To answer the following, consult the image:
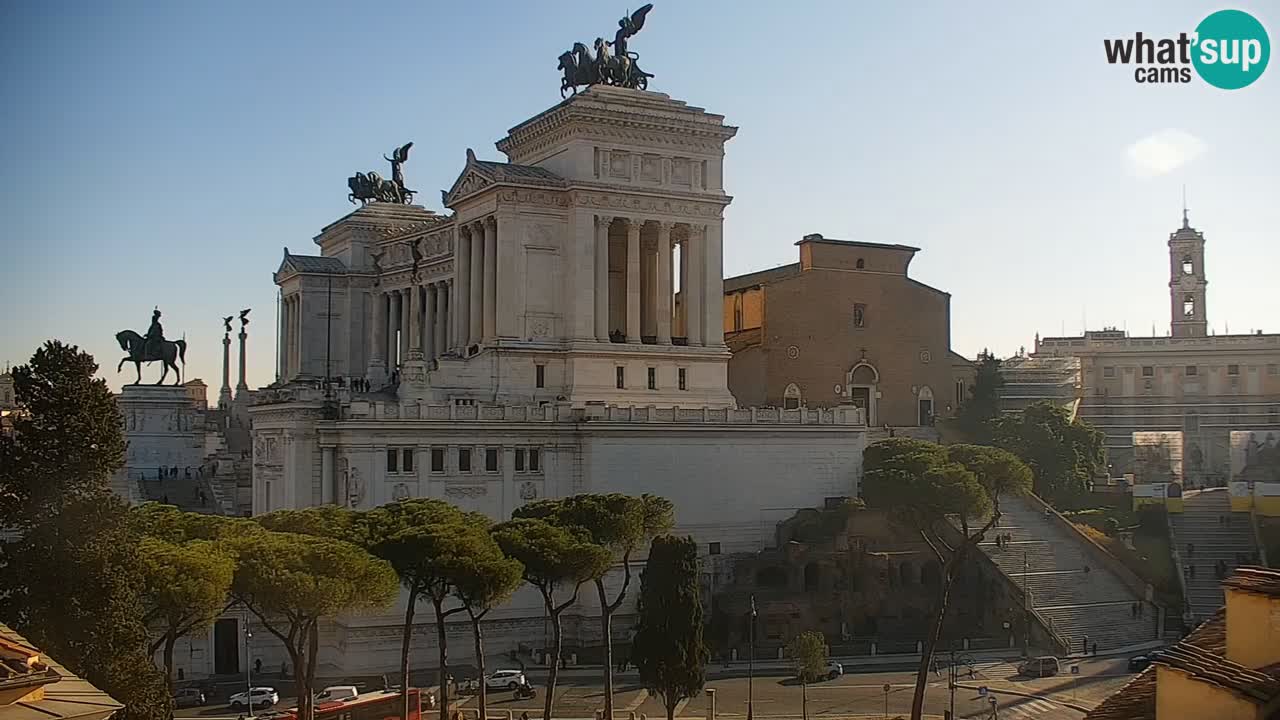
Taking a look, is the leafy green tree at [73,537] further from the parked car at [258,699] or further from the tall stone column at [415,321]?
the tall stone column at [415,321]

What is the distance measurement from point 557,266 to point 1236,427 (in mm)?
64441

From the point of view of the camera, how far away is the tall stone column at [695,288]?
6938cm

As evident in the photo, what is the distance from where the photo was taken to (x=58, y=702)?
1355cm

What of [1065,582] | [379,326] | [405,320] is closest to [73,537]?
[1065,582]

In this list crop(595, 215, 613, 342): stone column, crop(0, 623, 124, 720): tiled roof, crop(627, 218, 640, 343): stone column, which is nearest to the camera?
crop(0, 623, 124, 720): tiled roof

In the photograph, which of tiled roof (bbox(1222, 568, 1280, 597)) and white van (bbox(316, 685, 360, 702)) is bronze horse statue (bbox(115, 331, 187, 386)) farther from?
tiled roof (bbox(1222, 568, 1280, 597))

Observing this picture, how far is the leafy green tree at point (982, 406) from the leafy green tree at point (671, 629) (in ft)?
129

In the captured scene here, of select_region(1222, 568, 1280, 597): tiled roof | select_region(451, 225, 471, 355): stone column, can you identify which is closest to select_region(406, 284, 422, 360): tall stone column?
select_region(451, 225, 471, 355): stone column

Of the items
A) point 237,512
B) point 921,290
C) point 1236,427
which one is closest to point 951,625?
point 921,290

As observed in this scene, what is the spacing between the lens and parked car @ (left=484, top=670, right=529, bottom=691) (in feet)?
167

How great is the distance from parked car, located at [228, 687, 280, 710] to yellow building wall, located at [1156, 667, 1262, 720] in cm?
4094

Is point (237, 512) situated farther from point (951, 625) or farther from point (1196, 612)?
point (1196, 612)

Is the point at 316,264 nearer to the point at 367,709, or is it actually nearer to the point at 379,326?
the point at 379,326

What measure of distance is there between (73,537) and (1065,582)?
46.1 meters
